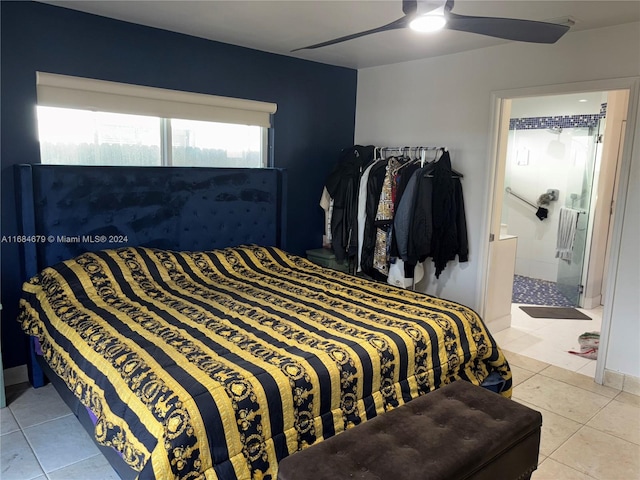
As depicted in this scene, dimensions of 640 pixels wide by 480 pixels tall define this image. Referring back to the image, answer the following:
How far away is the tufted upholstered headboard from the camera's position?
287 centimetres

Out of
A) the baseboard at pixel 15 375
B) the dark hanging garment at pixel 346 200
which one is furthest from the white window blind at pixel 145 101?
the baseboard at pixel 15 375

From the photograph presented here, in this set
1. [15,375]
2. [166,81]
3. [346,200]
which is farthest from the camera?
[346,200]

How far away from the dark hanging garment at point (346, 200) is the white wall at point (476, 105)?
375mm

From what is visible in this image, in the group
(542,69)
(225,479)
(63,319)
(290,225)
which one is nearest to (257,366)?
(225,479)

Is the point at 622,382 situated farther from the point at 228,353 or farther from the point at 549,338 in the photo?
the point at 228,353

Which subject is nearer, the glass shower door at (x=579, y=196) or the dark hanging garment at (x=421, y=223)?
the dark hanging garment at (x=421, y=223)

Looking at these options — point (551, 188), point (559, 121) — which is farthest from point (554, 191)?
point (559, 121)

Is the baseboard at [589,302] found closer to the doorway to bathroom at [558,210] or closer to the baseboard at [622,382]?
the doorway to bathroom at [558,210]

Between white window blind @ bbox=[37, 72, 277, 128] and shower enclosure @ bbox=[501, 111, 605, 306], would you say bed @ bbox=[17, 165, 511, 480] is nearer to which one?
white window blind @ bbox=[37, 72, 277, 128]

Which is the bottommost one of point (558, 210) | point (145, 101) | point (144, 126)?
point (558, 210)

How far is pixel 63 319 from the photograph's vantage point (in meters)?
2.40

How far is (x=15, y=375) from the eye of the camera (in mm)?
2990

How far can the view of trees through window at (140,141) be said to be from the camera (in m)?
3.03

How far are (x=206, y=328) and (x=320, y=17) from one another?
193 centimetres
